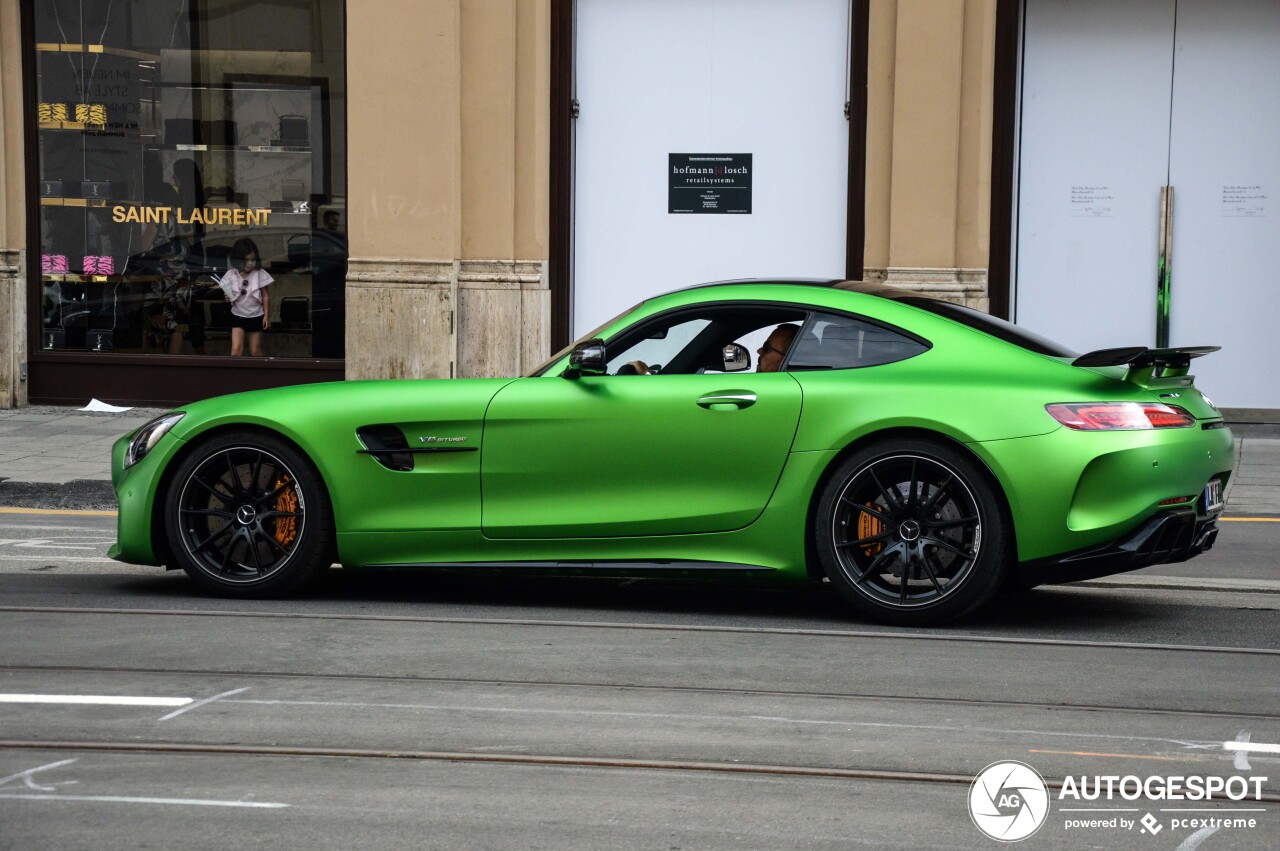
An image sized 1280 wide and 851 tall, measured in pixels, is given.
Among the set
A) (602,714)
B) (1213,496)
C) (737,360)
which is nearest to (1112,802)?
(602,714)

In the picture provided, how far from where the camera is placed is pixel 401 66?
48.0ft

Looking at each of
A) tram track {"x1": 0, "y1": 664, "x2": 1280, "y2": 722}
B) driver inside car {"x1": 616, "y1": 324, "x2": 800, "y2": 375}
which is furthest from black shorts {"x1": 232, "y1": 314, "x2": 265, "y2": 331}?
tram track {"x1": 0, "y1": 664, "x2": 1280, "y2": 722}

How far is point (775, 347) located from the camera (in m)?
6.66

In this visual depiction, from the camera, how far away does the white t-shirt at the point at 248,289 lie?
607 inches

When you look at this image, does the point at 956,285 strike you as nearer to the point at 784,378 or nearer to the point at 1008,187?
the point at 1008,187

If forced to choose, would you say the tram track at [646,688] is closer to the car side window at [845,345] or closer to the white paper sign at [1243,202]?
the car side window at [845,345]

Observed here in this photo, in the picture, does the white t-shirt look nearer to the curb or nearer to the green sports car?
the green sports car

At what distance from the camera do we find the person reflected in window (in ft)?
50.6

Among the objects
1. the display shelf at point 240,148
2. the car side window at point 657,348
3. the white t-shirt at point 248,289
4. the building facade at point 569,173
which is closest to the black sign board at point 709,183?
the building facade at point 569,173

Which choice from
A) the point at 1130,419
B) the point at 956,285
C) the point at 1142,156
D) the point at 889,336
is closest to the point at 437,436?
the point at 889,336

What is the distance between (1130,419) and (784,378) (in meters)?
1.30

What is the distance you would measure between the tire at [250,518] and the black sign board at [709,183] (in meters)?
8.95

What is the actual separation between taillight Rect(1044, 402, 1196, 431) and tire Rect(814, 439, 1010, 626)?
0.37 metres

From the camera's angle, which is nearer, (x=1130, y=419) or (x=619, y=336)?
(x=1130, y=419)
